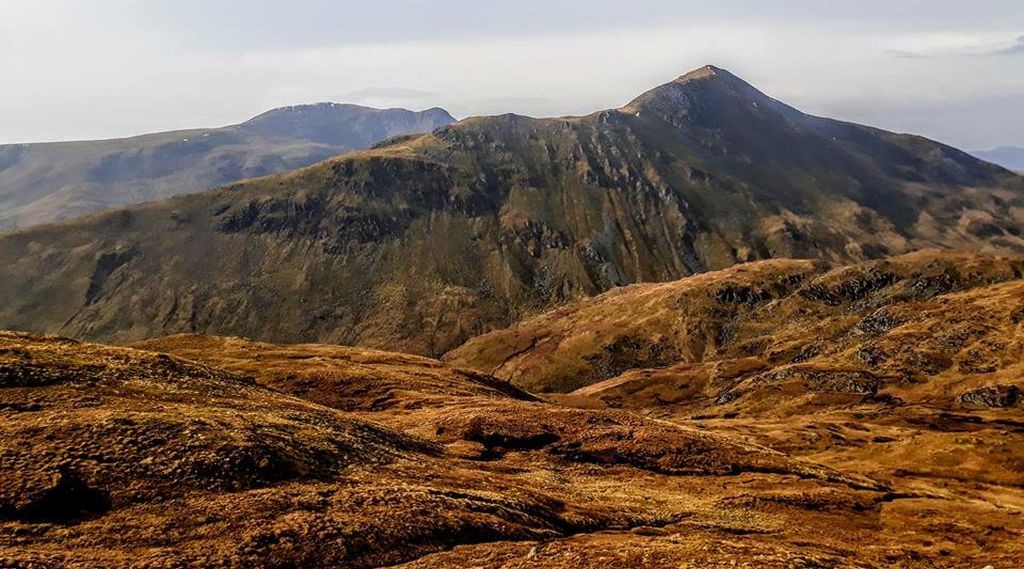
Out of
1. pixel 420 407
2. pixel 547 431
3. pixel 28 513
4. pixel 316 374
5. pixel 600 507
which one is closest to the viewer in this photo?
pixel 28 513

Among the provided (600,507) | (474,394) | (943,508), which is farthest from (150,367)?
(943,508)

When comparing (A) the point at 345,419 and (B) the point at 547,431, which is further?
(B) the point at 547,431

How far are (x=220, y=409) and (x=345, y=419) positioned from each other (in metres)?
11.9

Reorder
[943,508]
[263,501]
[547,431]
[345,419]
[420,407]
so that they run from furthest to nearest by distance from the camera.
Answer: [420,407] → [547,431] → [943,508] → [345,419] → [263,501]

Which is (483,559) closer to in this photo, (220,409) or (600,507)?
(600,507)

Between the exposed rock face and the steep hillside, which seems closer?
the steep hillside

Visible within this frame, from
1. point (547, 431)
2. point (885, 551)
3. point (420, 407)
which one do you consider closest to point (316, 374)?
point (420, 407)

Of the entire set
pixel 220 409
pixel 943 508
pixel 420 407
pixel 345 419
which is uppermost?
pixel 220 409

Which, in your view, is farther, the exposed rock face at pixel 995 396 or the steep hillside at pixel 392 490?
the exposed rock face at pixel 995 396

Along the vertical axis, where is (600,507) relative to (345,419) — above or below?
below

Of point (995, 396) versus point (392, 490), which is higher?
point (392, 490)

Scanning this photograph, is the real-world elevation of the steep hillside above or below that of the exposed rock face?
above

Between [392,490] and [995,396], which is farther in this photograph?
[995,396]

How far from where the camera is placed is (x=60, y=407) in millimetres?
43438
